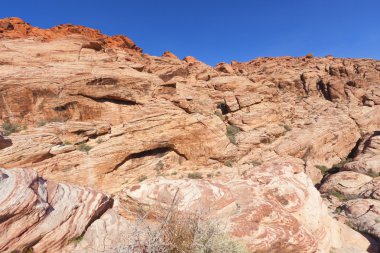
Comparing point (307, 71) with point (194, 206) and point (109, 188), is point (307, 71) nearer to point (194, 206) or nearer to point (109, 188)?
point (109, 188)

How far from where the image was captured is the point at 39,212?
5992mm

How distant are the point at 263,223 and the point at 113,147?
35.8ft

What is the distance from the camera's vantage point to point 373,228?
941 centimetres

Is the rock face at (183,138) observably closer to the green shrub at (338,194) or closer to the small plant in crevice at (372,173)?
the green shrub at (338,194)

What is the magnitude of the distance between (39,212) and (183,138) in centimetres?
1232

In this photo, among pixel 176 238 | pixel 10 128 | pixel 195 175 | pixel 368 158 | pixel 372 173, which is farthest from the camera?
pixel 368 158

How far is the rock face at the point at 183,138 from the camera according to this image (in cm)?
721

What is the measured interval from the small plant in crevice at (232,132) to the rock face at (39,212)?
15.0m

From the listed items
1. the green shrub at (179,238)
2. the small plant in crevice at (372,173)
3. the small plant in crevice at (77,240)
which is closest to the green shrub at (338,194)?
the small plant in crevice at (372,173)

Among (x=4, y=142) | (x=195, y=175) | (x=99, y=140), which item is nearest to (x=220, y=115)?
(x=195, y=175)

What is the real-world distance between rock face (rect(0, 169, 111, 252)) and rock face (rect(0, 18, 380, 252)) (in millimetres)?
129

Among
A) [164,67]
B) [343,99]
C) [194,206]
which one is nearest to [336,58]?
[343,99]

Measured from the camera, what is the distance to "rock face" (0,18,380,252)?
23.7 feet

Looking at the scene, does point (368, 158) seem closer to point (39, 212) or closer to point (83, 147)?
point (83, 147)
